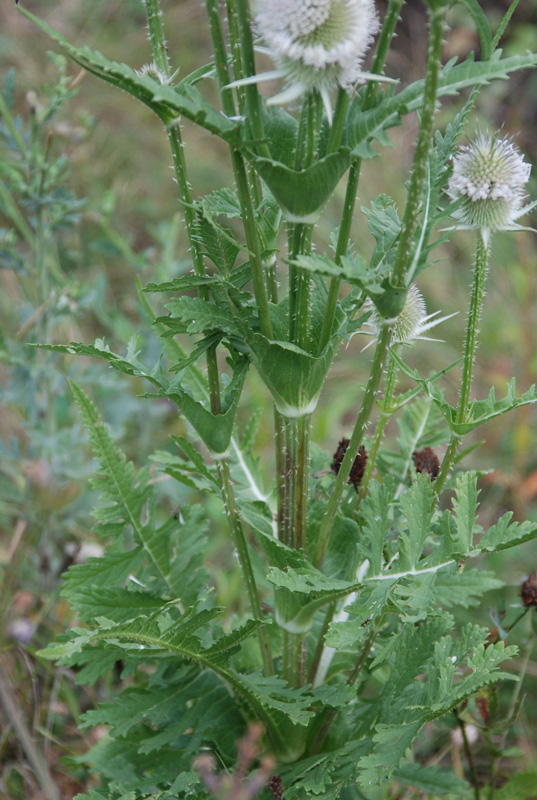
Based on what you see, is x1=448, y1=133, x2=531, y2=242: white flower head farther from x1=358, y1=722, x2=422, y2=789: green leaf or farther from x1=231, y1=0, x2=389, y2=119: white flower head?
x1=358, y1=722, x2=422, y2=789: green leaf

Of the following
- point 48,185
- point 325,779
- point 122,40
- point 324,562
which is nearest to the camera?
point 325,779

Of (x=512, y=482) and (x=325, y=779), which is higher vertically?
(x=512, y=482)

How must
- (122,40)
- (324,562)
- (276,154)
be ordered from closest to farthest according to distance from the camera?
1. (276,154)
2. (324,562)
3. (122,40)

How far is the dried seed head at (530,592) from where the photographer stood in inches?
58.2

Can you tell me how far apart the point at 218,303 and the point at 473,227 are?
408 mm

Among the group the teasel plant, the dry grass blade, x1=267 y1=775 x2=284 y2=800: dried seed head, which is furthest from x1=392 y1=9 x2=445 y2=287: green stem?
the dry grass blade

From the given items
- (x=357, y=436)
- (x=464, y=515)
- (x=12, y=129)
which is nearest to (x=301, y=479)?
(x=357, y=436)

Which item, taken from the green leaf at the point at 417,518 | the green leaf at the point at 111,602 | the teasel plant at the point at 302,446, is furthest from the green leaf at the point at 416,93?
the green leaf at the point at 111,602

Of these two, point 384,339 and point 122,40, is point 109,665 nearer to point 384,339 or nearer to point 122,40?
point 384,339

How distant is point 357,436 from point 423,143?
1.45 feet

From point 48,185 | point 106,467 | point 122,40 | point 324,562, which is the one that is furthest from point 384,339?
point 122,40

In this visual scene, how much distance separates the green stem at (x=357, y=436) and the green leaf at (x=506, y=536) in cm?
23

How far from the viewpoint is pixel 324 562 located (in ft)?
4.62

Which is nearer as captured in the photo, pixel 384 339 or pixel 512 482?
pixel 384 339
